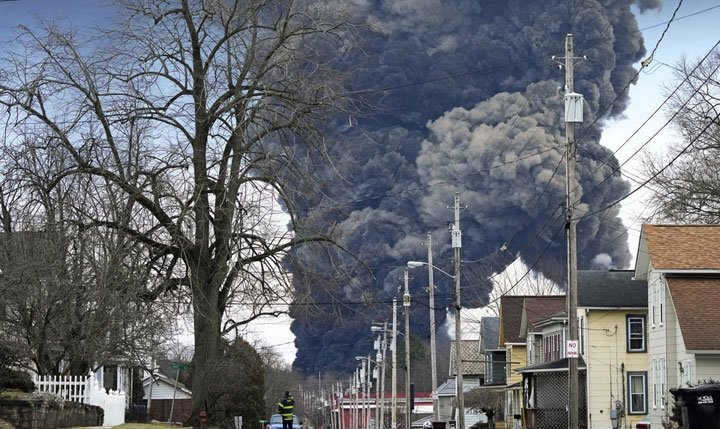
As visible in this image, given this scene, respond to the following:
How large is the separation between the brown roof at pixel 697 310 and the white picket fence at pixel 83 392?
1904cm

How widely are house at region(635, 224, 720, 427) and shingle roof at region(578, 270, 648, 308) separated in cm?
675

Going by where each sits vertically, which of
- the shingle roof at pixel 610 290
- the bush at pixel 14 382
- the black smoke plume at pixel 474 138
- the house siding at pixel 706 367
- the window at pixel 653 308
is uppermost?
the black smoke plume at pixel 474 138

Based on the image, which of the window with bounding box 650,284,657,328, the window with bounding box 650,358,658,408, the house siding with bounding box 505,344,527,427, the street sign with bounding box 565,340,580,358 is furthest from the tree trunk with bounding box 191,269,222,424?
the house siding with bounding box 505,344,527,427

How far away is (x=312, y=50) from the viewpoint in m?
31.7

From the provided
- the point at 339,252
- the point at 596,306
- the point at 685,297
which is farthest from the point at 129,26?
the point at 596,306

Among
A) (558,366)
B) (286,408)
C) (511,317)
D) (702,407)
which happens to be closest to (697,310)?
(702,407)

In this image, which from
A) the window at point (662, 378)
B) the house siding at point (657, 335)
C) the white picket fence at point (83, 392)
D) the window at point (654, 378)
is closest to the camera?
the white picket fence at point (83, 392)

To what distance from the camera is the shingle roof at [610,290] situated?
5400 centimetres

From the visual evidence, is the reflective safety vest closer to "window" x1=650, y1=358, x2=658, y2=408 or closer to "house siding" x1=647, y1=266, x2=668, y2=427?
"house siding" x1=647, y1=266, x2=668, y2=427

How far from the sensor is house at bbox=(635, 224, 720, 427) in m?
40.4

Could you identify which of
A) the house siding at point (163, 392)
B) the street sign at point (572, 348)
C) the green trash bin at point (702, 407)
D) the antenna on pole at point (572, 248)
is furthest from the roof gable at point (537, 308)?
the green trash bin at point (702, 407)

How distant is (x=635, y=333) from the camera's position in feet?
179

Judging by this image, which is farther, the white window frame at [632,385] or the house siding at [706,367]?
the white window frame at [632,385]

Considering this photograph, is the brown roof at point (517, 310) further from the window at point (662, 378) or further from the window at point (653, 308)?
the window at point (662, 378)
